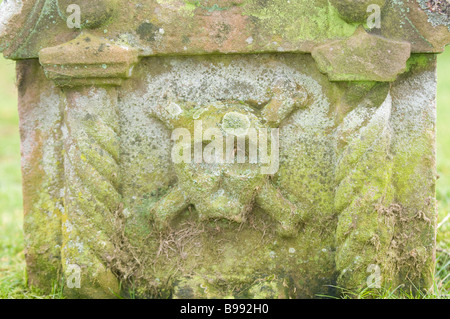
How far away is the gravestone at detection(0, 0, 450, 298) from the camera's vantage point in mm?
2080

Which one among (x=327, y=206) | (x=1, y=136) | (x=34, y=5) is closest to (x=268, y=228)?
(x=327, y=206)

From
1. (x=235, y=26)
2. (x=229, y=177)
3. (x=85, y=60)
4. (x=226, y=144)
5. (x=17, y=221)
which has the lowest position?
(x=17, y=221)

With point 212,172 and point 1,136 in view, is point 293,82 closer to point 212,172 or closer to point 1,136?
point 212,172

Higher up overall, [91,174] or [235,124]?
[235,124]

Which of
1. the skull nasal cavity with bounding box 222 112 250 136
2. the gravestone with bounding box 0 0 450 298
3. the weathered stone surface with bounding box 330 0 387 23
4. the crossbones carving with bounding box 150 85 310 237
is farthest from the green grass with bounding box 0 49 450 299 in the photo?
the weathered stone surface with bounding box 330 0 387 23

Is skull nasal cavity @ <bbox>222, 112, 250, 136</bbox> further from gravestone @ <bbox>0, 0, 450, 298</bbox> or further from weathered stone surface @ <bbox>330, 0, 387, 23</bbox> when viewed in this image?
weathered stone surface @ <bbox>330, 0, 387, 23</bbox>

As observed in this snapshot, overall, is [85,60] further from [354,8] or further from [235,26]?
[354,8]

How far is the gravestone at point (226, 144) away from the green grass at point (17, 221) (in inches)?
3.6

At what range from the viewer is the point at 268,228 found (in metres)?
2.25

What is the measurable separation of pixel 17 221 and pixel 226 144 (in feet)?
6.97

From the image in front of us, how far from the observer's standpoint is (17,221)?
3.50 m

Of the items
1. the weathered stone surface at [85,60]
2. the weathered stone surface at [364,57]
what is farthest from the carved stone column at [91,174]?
the weathered stone surface at [364,57]

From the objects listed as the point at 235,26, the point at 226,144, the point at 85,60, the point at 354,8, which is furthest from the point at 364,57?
the point at 85,60

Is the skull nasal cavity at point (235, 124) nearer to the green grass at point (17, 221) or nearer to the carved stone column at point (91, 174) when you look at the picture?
the carved stone column at point (91, 174)
